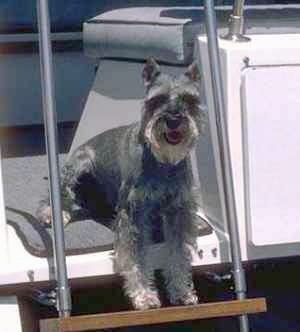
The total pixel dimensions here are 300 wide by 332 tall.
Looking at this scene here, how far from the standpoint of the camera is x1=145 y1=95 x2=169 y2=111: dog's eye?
3557 millimetres

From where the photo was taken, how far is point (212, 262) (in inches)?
144

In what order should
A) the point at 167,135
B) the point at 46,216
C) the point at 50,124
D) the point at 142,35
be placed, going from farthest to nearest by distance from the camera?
the point at 142,35
the point at 46,216
the point at 167,135
the point at 50,124

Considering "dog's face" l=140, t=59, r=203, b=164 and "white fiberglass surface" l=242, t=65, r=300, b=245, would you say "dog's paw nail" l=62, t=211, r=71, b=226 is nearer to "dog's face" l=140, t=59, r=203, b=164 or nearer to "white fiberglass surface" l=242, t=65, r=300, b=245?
"dog's face" l=140, t=59, r=203, b=164

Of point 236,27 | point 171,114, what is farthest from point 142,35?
point 171,114

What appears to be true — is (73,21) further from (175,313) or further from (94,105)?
(175,313)

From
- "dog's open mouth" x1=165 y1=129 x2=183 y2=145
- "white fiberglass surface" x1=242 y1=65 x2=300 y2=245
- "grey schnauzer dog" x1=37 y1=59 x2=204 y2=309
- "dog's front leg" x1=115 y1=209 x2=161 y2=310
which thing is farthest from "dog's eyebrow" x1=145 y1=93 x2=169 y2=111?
"dog's front leg" x1=115 y1=209 x2=161 y2=310

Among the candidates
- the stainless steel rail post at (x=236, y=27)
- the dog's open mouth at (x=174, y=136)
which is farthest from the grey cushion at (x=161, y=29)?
the dog's open mouth at (x=174, y=136)

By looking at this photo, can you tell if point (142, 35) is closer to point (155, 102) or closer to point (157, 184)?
point (155, 102)

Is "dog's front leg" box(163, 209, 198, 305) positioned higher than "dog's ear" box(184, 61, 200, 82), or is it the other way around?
"dog's ear" box(184, 61, 200, 82)

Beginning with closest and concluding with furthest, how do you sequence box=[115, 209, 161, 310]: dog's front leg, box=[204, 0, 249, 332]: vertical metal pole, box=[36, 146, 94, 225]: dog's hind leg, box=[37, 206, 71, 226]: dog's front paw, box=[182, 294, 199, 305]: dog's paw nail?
box=[204, 0, 249, 332]: vertical metal pole → box=[115, 209, 161, 310]: dog's front leg → box=[182, 294, 199, 305]: dog's paw nail → box=[37, 206, 71, 226]: dog's front paw → box=[36, 146, 94, 225]: dog's hind leg

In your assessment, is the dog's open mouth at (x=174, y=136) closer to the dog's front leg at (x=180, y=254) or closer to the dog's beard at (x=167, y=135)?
the dog's beard at (x=167, y=135)

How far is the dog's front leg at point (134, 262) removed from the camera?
3580mm

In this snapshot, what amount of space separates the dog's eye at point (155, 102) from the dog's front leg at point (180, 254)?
38 cm

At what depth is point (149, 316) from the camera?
3371 mm
